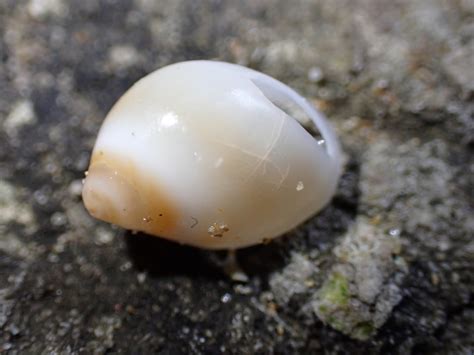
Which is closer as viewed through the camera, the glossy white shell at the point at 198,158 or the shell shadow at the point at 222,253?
the glossy white shell at the point at 198,158

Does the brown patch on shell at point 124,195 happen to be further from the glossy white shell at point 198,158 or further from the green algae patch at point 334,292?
the green algae patch at point 334,292

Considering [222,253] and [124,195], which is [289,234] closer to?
[222,253]

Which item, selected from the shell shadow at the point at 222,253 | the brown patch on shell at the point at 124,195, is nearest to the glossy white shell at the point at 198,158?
the brown patch on shell at the point at 124,195

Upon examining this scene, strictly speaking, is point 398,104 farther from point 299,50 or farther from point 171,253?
point 171,253

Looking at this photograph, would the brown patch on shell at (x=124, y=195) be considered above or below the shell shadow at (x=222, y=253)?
above

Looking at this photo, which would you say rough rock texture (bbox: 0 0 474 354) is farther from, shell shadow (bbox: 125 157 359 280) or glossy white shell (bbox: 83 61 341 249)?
glossy white shell (bbox: 83 61 341 249)

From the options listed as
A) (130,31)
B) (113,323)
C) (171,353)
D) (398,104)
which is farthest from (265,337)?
(130,31)
